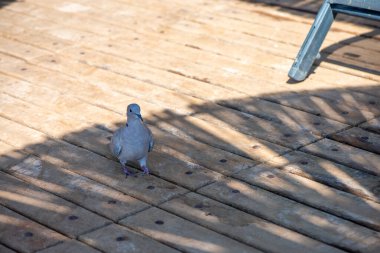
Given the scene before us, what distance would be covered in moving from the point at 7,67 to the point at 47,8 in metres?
1.67

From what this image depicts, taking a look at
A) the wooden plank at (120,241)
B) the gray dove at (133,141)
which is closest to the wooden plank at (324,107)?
the gray dove at (133,141)

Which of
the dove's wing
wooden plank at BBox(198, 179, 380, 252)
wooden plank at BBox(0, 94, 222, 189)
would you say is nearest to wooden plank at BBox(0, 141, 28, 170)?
wooden plank at BBox(0, 94, 222, 189)

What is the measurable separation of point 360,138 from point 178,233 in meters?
1.67

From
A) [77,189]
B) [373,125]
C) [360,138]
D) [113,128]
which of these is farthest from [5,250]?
[373,125]

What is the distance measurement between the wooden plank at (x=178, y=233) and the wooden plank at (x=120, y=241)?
5cm

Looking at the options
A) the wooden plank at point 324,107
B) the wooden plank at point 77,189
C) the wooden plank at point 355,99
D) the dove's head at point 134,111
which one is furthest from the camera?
the wooden plank at point 355,99

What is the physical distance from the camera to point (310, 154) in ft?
16.3

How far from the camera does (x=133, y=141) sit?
4672 millimetres

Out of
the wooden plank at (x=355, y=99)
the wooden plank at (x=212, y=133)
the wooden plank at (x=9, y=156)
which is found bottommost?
the wooden plank at (x=9, y=156)

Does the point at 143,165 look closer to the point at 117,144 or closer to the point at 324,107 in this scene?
the point at 117,144

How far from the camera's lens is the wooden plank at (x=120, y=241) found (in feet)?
12.9

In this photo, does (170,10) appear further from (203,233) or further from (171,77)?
(203,233)

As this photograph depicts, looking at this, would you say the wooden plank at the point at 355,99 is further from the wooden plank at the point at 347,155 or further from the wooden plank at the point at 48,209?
the wooden plank at the point at 48,209

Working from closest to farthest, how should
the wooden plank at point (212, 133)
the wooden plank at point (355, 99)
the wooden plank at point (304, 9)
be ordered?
the wooden plank at point (212, 133), the wooden plank at point (355, 99), the wooden plank at point (304, 9)
